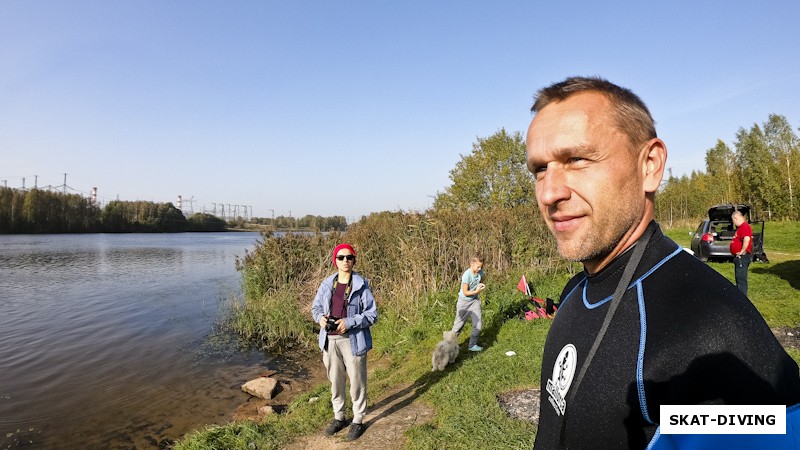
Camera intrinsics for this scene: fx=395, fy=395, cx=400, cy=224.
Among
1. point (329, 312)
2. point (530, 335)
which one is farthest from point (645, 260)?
point (530, 335)

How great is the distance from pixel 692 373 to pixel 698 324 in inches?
4.5

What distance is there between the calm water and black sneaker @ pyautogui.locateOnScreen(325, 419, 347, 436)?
10.1 ft

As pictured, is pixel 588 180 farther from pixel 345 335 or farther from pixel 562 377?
pixel 345 335

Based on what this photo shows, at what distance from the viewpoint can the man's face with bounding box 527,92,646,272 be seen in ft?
3.87

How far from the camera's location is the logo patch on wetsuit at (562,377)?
1.26 metres

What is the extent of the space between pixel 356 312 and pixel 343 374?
0.98m

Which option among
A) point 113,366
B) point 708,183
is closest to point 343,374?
point 113,366

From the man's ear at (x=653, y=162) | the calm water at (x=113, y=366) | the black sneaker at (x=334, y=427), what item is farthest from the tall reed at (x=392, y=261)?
the man's ear at (x=653, y=162)

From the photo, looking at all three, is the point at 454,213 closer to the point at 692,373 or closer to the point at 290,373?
the point at 290,373

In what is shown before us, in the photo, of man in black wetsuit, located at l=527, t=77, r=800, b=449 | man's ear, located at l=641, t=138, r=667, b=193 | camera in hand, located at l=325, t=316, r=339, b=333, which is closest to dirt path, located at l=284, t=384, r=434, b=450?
camera in hand, located at l=325, t=316, r=339, b=333

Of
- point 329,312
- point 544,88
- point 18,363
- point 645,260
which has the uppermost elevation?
point 544,88

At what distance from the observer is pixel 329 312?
19.9ft

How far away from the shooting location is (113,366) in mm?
11055

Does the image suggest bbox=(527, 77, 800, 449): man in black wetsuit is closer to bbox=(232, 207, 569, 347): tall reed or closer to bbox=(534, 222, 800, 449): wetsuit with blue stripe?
bbox=(534, 222, 800, 449): wetsuit with blue stripe
